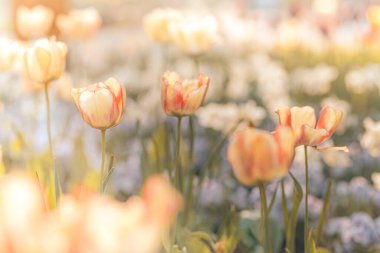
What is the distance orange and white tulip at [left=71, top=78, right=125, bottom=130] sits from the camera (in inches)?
41.9

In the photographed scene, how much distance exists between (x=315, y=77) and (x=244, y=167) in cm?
230

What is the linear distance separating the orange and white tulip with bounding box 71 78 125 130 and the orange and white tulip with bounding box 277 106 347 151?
0.67ft

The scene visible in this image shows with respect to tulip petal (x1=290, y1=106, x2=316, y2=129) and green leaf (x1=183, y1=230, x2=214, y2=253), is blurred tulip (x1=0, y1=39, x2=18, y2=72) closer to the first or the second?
green leaf (x1=183, y1=230, x2=214, y2=253)

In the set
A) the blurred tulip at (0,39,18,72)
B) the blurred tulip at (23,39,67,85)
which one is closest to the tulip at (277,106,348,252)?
the blurred tulip at (23,39,67,85)

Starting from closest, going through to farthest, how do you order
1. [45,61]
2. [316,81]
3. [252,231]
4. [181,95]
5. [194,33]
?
[181,95], [45,61], [252,231], [194,33], [316,81]

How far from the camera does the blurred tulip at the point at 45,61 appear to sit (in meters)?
1.33

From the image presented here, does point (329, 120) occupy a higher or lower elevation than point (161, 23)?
lower

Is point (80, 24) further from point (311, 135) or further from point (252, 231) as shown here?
point (311, 135)

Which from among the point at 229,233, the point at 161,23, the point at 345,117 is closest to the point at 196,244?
the point at 229,233

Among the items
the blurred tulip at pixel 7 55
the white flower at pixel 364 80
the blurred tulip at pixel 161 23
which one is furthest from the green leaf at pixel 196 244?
the white flower at pixel 364 80

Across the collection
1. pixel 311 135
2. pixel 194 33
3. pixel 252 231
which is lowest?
pixel 252 231

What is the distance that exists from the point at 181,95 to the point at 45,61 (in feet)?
0.88

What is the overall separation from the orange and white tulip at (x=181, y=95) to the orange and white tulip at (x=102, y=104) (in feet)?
0.35

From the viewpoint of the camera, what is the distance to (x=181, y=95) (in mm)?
1187
